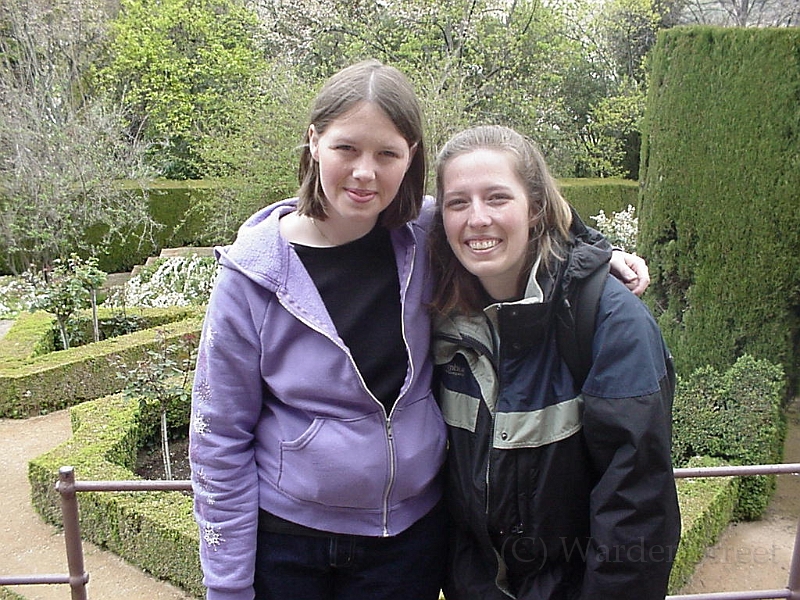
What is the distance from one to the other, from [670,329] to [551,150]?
419 inches

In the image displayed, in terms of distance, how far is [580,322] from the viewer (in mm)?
1480

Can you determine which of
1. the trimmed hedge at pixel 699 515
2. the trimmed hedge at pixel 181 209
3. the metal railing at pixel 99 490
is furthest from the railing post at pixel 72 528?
the trimmed hedge at pixel 181 209

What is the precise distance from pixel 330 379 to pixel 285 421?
14 centimetres

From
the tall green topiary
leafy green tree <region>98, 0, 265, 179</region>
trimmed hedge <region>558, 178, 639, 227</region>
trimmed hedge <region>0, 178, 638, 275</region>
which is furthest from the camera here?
leafy green tree <region>98, 0, 265, 179</region>

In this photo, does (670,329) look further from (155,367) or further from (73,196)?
(73,196)

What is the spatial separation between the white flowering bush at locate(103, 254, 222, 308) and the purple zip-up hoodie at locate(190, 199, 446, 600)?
8092 mm

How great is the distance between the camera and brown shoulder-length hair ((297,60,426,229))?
1.48 m

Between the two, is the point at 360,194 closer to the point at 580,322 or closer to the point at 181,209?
the point at 580,322

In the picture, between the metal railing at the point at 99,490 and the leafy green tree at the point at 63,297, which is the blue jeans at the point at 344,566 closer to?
the metal railing at the point at 99,490

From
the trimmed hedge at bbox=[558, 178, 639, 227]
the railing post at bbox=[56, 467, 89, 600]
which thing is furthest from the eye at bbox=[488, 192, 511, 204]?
the trimmed hedge at bbox=[558, 178, 639, 227]

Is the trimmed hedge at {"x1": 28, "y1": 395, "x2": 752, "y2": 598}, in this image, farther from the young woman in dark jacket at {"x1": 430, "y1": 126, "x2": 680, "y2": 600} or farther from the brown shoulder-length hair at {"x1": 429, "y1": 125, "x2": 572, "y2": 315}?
the brown shoulder-length hair at {"x1": 429, "y1": 125, "x2": 572, "y2": 315}

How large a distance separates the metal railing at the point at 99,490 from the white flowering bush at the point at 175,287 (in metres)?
7.27

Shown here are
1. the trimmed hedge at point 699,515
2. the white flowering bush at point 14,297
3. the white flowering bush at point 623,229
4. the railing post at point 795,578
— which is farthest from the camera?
the white flowering bush at point 623,229

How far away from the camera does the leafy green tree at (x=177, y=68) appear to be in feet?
56.0
